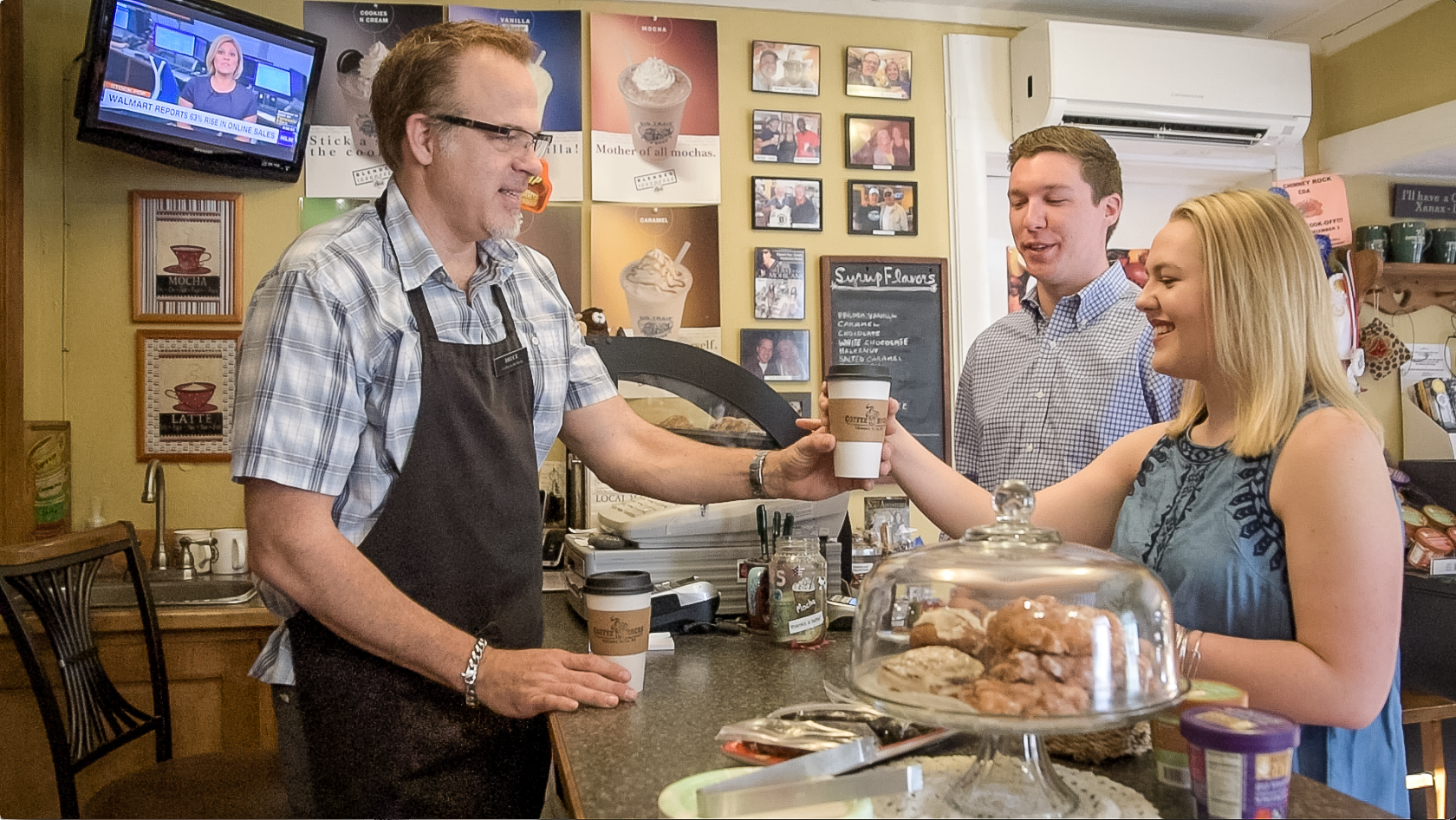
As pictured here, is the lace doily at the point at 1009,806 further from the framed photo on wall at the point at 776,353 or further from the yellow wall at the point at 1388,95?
the yellow wall at the point at 1388,95

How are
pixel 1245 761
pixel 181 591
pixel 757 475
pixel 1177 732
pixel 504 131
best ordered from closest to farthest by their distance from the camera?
1. pixel 1245 761
2. pixel 1177 732
3. pixel 504 131
4. pixel 757 475
5. pixel 181 591

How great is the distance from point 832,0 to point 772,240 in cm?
96

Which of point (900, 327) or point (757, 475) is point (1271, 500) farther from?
point (900, 327)

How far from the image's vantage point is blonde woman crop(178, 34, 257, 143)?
3.06 m

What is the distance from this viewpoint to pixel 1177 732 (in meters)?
1.07

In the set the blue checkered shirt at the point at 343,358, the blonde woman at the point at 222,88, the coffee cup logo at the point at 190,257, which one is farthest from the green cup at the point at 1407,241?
the coffee cup logo at the point at 190,257

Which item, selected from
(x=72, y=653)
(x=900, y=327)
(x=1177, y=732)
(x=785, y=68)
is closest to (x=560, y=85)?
(x=785, y=68)

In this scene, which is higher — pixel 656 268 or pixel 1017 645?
pixel 656 268

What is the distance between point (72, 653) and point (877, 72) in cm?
320

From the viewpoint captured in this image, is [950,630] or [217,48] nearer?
[950,630]

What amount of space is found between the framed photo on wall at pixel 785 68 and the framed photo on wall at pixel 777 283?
24.0 inches

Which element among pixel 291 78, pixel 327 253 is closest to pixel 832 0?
pixel 291 78

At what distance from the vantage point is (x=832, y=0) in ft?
12.8

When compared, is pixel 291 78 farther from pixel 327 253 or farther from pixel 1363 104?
pixel 1363 104
